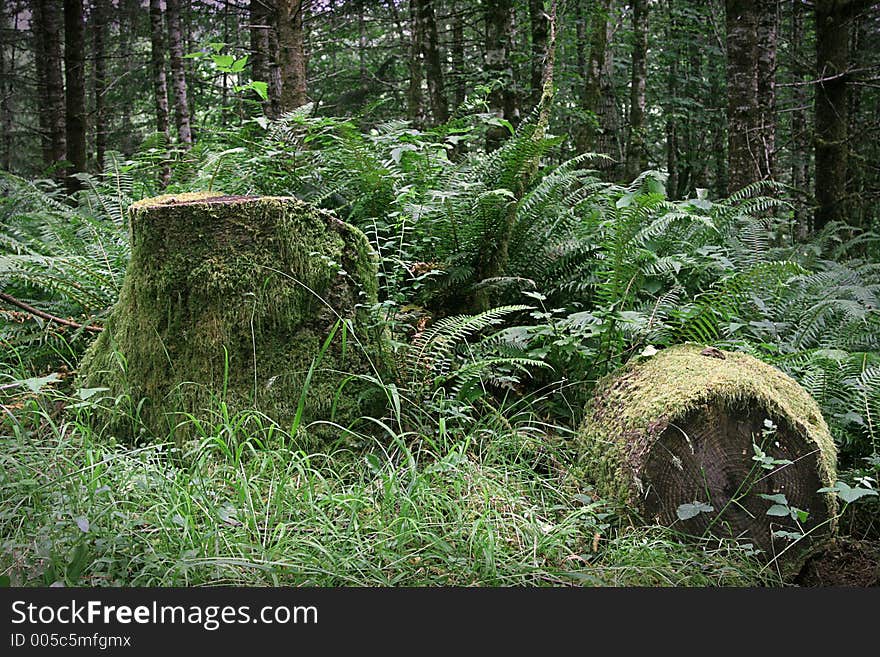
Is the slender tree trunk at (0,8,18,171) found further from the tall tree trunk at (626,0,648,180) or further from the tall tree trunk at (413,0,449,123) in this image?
the tall tree trunk at (626,0,648,180)

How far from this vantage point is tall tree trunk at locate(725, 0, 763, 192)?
6.62 m

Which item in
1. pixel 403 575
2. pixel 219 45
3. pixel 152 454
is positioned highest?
pixel 219 45

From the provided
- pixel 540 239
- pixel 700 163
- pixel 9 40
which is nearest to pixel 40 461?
pixel 540 239

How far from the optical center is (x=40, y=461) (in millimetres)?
2969

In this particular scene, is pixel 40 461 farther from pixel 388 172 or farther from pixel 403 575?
pixel 388 172

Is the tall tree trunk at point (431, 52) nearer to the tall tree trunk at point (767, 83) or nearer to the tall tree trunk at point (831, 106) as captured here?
the tall tree trunk at point (767, 83)

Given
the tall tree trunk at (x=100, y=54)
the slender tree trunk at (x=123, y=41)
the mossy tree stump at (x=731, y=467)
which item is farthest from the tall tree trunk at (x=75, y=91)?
the mossy tree stump at (x=731, y=467)

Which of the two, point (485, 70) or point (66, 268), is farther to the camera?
point (485, 70)

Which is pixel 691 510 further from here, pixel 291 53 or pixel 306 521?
pixel 291 53

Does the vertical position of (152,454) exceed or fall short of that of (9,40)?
it falls short

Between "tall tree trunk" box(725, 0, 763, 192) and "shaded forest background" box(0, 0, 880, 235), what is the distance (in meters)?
0.01

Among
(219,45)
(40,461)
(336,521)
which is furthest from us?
(219,45)

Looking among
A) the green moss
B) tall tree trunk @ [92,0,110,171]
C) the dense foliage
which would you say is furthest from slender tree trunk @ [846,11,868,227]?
tall tree trunk @ [92,0,110,171]

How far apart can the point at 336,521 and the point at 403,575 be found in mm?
388
